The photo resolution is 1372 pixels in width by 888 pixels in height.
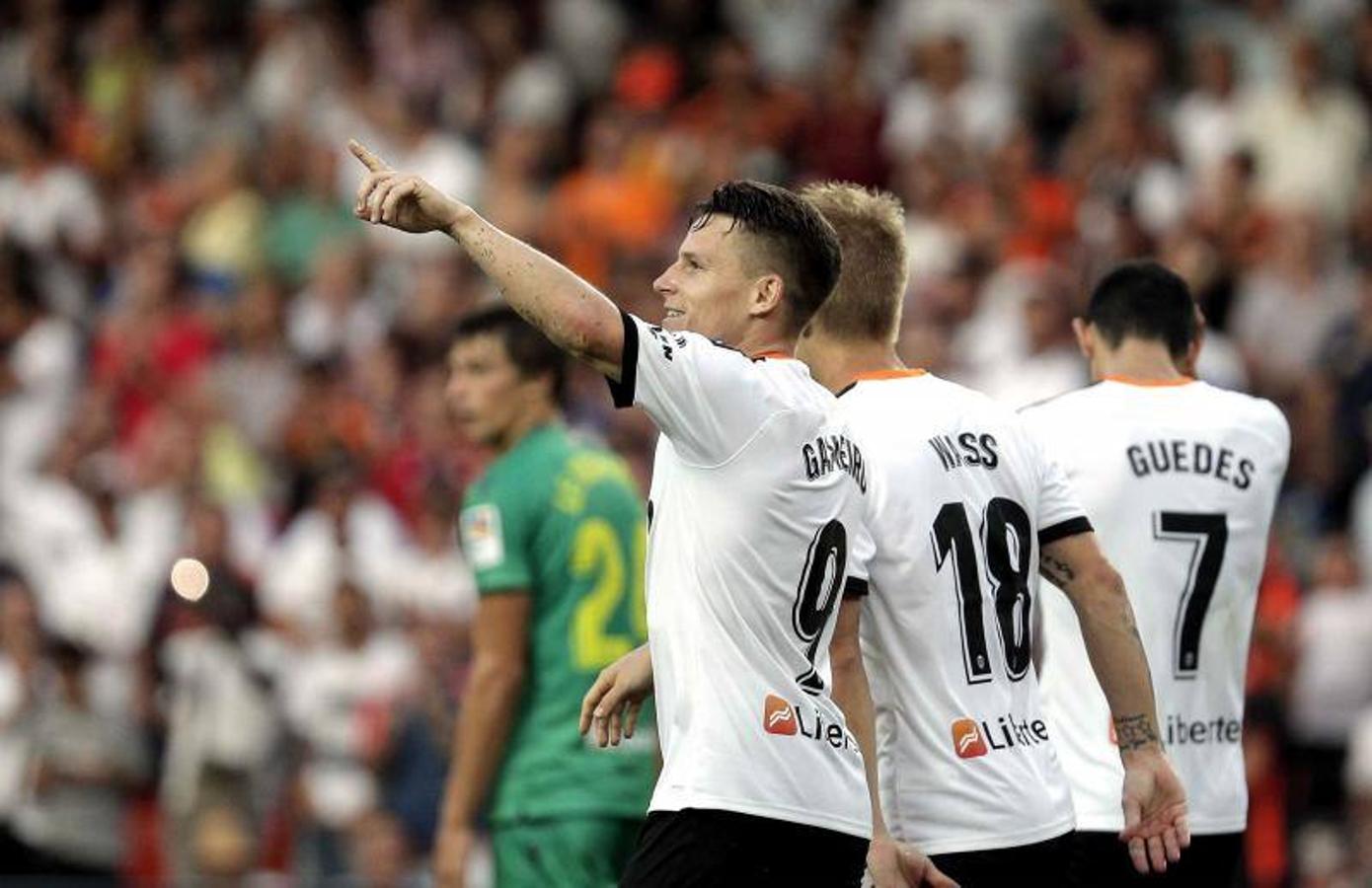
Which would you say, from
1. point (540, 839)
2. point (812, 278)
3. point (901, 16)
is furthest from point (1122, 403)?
point (901, 16)

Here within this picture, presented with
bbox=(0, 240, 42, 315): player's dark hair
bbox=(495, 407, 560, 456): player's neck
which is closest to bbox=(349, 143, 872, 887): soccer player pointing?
bbox=(495, 407, 560, 456): player's neck

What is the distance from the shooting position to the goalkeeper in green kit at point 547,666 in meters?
8.47

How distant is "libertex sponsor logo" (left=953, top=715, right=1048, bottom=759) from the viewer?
6641 millimetres

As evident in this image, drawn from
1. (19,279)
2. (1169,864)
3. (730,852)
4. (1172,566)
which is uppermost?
(19,279)

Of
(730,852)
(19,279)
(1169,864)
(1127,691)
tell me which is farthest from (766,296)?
(19,279)

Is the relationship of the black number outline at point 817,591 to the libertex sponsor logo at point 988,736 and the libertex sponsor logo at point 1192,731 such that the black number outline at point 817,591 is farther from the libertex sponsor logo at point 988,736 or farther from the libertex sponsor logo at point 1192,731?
the libertex sponsor logo at point 1192,731

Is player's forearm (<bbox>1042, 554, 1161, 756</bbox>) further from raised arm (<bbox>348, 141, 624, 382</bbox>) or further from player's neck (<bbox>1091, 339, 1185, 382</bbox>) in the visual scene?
raised arm (<bbox>348, 141, 624, 382</bbox>)

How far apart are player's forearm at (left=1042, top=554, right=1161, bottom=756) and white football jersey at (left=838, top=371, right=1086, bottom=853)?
0.55ft

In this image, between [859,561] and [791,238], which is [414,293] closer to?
[859,561]

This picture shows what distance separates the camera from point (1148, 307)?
7789mm

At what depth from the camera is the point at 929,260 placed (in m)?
15.5

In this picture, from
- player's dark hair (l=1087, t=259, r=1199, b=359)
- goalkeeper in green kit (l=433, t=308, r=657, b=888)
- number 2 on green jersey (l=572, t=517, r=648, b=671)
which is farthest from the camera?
number 2 on green jersey (l=572, t=517, r=648, b=671)

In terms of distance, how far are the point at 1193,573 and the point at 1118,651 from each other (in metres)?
0.91

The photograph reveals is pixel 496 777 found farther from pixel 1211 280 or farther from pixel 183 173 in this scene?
pixel 183 173
